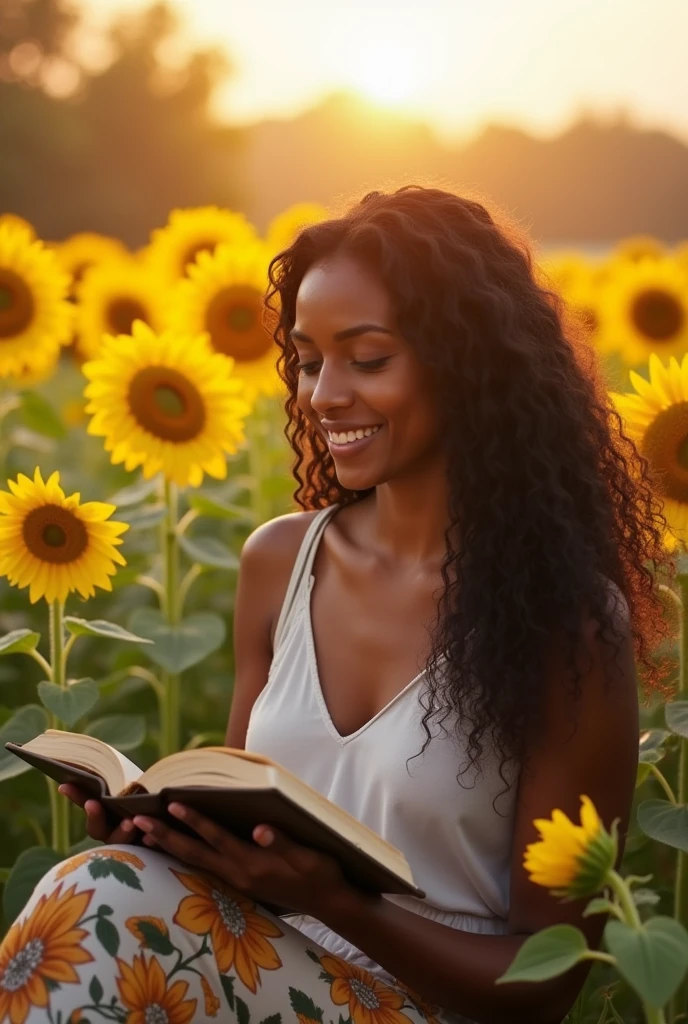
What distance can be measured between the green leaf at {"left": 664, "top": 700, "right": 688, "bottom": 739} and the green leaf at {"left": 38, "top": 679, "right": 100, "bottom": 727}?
103 centimetres

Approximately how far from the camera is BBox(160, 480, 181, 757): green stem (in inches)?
141

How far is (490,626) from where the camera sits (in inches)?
86.7

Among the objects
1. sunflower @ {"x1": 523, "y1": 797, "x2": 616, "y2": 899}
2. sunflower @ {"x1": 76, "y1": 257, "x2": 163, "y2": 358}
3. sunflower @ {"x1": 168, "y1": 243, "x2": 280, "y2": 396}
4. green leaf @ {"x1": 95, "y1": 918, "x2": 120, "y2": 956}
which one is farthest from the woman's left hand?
sunflower @ {"x1": 76, "y1": 257, "x2": 163, "y2": 358}

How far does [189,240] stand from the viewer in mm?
5445

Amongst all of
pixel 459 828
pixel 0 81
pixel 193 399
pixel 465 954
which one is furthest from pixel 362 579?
pixel 0 81

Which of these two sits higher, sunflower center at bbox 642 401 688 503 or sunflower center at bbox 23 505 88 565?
sunflower center at bbox 642 401 688 503

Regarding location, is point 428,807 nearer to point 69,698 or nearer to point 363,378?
point 363,378

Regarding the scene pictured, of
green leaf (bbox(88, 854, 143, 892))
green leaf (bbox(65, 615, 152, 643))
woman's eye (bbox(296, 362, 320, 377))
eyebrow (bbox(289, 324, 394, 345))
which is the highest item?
eyebrow (bbox(289, 324, 394, 345))

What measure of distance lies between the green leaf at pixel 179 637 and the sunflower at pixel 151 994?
1.44 meters

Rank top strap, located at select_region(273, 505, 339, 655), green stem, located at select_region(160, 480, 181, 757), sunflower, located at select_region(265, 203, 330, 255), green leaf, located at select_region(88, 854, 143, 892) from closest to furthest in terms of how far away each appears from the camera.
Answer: green leaf, located at select_region(88, 854, 143, 892), top strap, located at select_region(273, 505, 339, 655), green stem, located at select_region(160, 480, 181, 757), sunflower, located at select_region(265, 203, 330, 255)

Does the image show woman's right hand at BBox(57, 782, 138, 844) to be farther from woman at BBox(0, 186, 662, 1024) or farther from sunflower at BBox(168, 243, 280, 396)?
sunflower at BBox(168, 243, 280, 396)

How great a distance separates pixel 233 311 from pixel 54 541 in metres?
1.90

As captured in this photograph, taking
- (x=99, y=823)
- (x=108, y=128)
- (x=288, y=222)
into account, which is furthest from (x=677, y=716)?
(x=108, y=128)

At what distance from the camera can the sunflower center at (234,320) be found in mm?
4531
